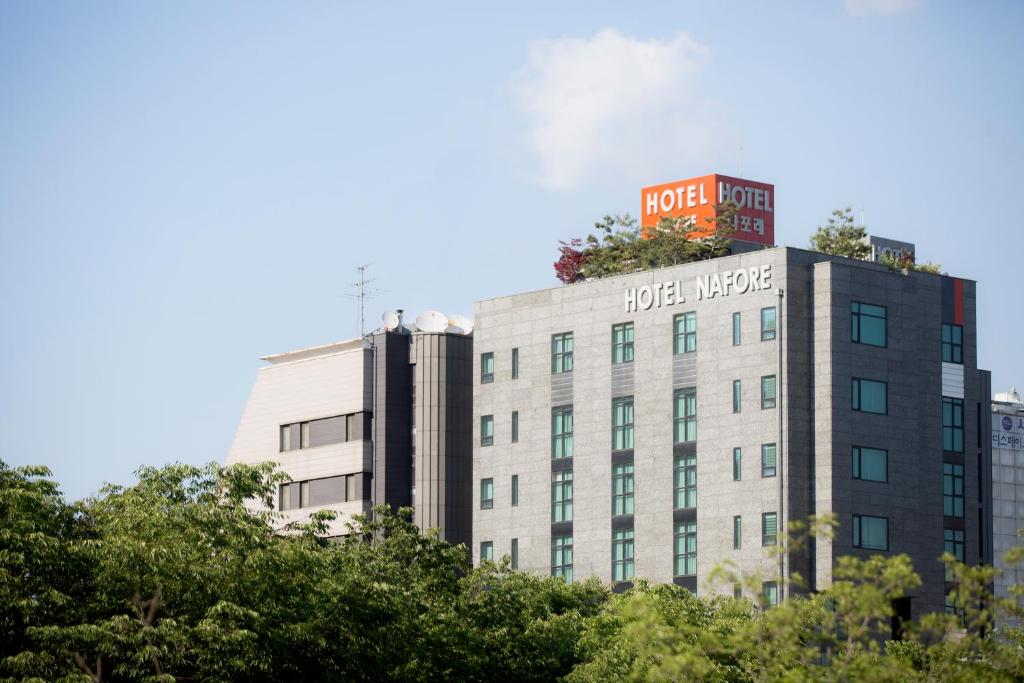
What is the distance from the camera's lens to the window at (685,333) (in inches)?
4181

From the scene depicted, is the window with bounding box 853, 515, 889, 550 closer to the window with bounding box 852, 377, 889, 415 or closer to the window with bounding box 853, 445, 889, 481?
the window with bounding box 853, 445, 889, 481

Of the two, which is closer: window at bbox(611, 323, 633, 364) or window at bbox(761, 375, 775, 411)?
window at bbox(761, 375, 775, 411)

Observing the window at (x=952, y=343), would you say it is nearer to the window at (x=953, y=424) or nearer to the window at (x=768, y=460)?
the window at (x=953, y=424)

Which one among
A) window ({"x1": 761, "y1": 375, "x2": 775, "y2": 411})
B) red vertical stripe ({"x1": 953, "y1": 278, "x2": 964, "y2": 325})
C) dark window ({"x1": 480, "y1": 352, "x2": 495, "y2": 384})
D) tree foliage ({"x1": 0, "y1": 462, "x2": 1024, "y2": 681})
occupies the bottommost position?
tree foliage ({"x1": 0, "y1": 462, "x2": 1024, "y2": 681})

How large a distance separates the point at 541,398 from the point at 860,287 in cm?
1939

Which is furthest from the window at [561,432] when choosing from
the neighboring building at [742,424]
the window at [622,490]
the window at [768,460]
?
the window at [768,460]

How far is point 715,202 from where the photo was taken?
132875mm

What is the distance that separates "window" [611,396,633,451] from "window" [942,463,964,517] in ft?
53.7

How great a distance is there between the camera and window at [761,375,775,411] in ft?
335

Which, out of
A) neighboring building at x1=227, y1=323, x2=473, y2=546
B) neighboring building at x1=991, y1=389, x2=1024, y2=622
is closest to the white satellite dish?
neighboring building at x1=227, y1=323, x2=473, y2=546

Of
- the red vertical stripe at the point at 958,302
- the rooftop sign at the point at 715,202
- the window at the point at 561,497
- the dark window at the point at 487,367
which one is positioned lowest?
the window at the point at 561,497

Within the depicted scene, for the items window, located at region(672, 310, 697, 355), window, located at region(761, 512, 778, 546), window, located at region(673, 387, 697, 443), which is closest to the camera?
window, located at region(761, 512, 778, 546)

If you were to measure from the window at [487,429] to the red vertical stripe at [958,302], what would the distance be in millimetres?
25993

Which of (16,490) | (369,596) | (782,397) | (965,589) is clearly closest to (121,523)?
(16,490)
